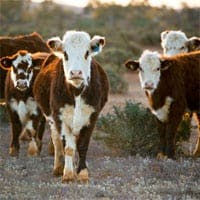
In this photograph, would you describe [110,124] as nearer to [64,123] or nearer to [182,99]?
[182,99]

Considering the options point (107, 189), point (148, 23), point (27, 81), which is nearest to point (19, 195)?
point (107, 189)

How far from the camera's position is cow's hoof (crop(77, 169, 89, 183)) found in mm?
9899

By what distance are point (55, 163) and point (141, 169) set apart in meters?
1.25

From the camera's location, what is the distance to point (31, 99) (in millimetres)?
12648

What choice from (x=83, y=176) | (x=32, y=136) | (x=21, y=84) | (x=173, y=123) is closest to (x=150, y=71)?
(x=173, y=123)

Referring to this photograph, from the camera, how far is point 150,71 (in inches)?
481

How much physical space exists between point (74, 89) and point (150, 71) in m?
2.68

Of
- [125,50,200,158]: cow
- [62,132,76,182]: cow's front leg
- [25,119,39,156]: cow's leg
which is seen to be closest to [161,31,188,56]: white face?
[125,50,200,158]: cow

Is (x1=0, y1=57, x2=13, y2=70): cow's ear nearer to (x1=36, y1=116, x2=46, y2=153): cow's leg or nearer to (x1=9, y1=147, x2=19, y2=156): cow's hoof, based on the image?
(x1=36, y1=116, x2=46, y2=153): cow's leg

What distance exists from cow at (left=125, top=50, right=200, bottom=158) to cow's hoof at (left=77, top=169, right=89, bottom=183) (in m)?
2.25

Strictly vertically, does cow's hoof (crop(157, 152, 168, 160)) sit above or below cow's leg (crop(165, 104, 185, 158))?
below

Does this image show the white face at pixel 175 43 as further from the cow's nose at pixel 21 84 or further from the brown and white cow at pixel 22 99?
the cow's nose at pixel 21 84

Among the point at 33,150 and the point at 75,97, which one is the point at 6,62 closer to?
the point at 33,150

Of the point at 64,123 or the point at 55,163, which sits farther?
the point at 55,163
